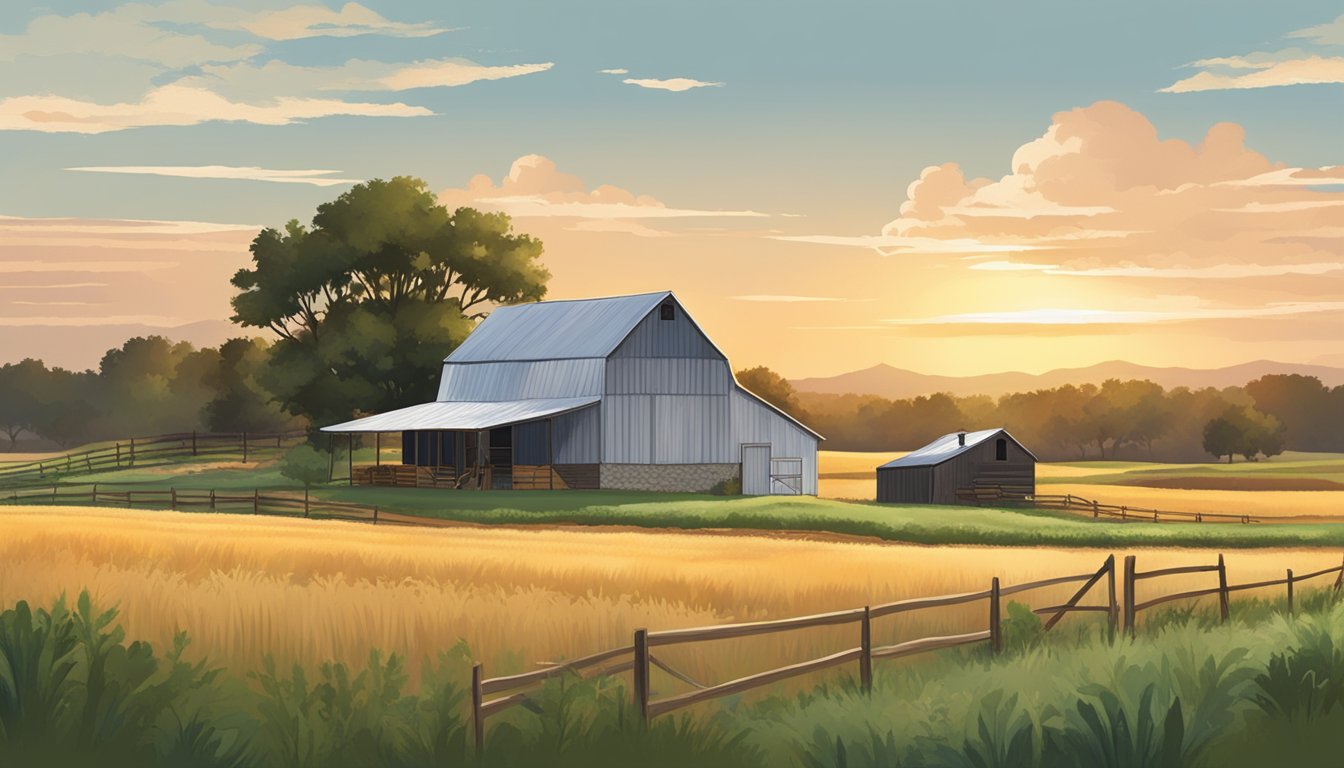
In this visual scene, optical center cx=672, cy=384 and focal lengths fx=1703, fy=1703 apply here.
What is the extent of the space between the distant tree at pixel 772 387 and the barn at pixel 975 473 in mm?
78389

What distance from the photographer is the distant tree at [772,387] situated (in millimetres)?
164375

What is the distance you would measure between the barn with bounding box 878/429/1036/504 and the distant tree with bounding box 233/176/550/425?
27.0 m

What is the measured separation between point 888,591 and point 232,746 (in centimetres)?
1826

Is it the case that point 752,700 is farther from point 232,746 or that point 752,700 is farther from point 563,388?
point 563,388

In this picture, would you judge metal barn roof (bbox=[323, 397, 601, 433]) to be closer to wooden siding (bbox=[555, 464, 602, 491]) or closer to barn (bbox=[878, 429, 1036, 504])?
wooden siding (bbox=[555, 464, 602, 491])

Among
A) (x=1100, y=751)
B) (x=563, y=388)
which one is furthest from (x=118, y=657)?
(x=563, y=388)

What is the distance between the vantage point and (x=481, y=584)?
91.4 feet

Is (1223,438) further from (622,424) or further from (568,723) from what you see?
(568,723)

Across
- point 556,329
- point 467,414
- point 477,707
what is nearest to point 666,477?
point 467,414

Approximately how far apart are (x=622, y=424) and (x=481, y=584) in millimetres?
48359

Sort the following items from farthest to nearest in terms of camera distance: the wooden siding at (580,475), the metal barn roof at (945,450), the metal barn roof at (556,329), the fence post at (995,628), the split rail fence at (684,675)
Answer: the metal barn roof at (945,450), the metal barn roof at (556,329), the wooden siding at (580,475), the fence post at (995,628), the split rail fence at (684,675)

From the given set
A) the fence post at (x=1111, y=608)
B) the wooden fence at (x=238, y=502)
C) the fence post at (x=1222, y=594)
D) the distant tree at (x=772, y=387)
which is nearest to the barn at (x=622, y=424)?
the wooden fence at (x=238, y=502)

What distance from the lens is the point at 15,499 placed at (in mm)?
77062

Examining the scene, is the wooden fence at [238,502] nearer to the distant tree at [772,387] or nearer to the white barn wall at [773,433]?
the white barn wall at [773,433]
